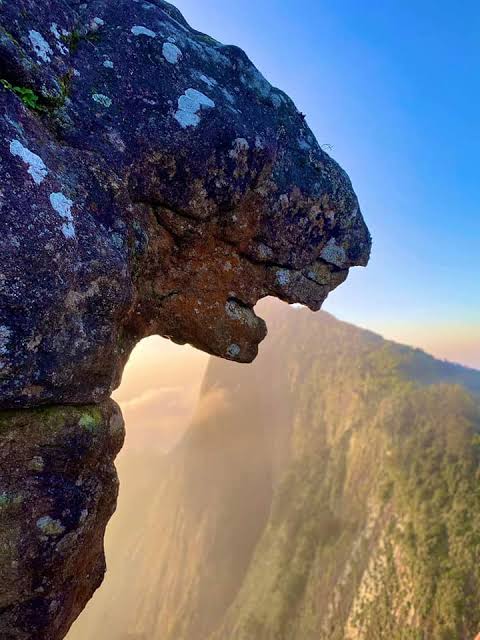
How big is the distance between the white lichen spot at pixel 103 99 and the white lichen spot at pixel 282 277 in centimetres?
426

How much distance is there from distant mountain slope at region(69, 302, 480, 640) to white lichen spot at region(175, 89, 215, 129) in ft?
89.7

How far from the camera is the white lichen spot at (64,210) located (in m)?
4.94

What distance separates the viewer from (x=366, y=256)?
31.2 ft

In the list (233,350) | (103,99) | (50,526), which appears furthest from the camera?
(233,350)

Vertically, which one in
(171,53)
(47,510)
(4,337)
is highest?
(171,53)

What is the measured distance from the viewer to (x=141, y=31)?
21.8 ft

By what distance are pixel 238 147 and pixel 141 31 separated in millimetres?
2474

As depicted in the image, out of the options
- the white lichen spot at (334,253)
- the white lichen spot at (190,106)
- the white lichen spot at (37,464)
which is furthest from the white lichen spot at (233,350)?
the white lichen spot at (190,106)

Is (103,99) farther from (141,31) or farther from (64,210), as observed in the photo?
(64,210)

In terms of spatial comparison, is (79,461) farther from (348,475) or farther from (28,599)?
(348,475)

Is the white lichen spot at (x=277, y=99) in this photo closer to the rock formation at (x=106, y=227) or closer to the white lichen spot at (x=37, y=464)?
the rock formation at (x=106, y=227)

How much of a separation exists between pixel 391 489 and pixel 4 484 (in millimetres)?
34883

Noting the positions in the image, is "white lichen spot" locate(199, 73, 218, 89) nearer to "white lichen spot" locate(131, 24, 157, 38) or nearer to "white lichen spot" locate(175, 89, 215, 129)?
"white lichen spot" locate(175, 89, 215, 129)

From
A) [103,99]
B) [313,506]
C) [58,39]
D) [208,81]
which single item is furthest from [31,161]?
[313,506]
